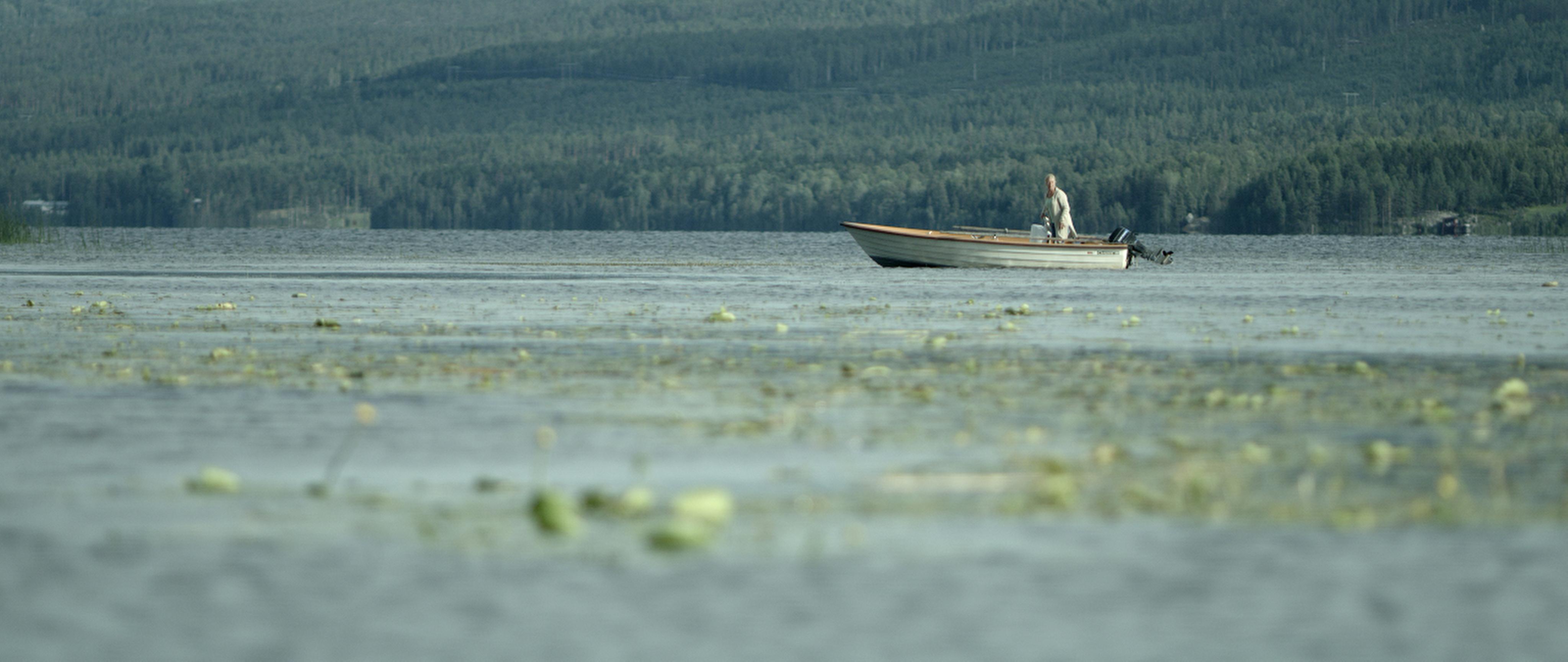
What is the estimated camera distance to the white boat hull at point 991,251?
63.1 metres

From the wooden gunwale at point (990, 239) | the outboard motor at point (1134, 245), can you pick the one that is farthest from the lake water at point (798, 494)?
the outboard motor at point (1134, 245)

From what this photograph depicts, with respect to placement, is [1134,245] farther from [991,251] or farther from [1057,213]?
[991,251]

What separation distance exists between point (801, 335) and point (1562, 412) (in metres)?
13.3

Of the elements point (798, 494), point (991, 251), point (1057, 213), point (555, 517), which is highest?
point (1057, 213)

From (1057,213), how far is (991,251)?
2.36 metres

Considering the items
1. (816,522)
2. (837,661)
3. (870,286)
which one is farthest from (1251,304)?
(837,661)

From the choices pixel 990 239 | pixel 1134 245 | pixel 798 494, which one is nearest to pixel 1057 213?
pixel 990 239

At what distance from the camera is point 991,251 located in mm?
63562

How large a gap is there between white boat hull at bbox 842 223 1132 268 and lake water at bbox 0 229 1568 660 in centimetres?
3480

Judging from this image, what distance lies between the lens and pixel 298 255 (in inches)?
3861

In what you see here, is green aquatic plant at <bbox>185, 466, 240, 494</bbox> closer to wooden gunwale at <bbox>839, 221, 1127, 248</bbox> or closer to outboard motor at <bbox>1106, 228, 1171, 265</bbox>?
wooden gunwale at <bbox>839, 221, 1127, 248</bbox>

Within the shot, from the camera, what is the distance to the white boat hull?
63.1 m

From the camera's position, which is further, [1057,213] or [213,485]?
[1057,213]

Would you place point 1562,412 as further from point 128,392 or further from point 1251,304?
point 1251,304
